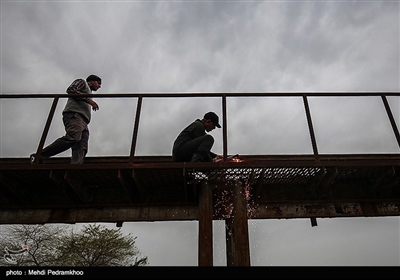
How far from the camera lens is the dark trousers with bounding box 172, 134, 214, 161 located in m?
4.38

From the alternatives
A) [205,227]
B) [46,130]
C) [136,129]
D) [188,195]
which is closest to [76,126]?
[46,130]

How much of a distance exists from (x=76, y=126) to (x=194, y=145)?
201 cm

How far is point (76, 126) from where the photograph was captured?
4.63 metres

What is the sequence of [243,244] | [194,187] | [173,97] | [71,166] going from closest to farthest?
[243,244] < [71,166] < [194,187] < [173,97]

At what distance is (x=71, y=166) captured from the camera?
413 centimetres

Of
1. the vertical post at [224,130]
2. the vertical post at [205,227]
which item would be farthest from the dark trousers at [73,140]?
the vertical post at [224,130]

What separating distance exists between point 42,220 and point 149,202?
1888 millimetres

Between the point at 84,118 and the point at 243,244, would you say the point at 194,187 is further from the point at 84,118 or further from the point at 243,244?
the point at 84,118

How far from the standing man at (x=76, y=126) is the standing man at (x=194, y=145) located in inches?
61.9

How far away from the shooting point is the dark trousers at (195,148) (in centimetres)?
438

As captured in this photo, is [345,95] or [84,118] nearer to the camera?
[84,118]
